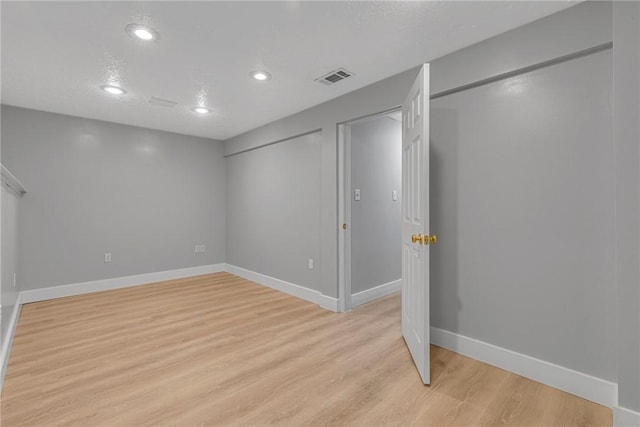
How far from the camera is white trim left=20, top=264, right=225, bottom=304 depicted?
12.3ft

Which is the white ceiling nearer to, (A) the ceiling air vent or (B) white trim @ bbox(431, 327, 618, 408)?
(A) the ceiling air vent

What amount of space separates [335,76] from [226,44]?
39.7 inches

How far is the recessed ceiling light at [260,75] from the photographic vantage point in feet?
8.84

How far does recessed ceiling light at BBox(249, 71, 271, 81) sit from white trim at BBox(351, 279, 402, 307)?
253cm

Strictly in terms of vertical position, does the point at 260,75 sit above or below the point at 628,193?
above

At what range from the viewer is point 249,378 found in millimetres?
2037

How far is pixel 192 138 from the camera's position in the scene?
5137 millimetres

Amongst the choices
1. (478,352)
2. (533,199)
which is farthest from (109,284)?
(533,199)

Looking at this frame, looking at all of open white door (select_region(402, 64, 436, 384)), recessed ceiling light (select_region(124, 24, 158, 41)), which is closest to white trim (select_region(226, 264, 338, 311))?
open white door (select_region(402, 64, 436, 384))

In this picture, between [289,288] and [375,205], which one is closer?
[375,205]

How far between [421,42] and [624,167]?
4.84 ft

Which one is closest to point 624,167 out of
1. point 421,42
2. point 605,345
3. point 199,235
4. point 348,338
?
point 605,345

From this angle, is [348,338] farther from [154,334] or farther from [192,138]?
[192,138]

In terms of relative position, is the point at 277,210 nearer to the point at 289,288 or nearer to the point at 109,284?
the point at 289,288
